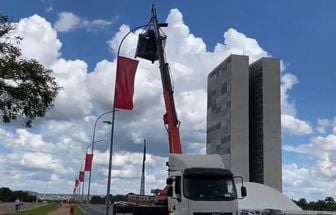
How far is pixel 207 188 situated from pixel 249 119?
380ft

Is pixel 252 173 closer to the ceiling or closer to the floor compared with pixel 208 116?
closer to the floor

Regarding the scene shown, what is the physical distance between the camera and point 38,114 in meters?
14.8

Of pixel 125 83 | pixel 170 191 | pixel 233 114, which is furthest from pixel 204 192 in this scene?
pixel 233 114

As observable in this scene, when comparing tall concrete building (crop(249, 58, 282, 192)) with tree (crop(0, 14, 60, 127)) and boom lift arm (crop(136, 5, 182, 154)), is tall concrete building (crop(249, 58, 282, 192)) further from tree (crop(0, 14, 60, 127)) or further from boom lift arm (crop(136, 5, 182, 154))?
tree (crop(0, 14, 60, 127))

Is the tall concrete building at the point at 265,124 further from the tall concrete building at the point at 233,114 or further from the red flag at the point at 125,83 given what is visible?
the red flag at the point at 125,83

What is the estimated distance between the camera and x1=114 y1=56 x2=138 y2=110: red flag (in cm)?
2720

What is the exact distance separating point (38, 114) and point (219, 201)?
8561 mm

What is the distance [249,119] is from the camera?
135m

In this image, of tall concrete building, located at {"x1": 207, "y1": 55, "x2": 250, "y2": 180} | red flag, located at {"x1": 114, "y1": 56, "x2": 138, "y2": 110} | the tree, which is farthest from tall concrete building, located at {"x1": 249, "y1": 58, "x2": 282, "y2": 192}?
the tree

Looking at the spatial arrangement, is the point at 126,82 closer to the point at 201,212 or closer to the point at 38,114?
the point at 201,212

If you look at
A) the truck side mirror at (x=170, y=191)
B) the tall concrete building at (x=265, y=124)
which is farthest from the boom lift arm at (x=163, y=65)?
the tall concrete building at (x=265, y=124)

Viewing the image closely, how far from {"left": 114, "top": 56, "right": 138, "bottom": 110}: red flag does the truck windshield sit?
7.42 m

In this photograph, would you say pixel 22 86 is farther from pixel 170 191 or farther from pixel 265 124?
pixel 265 124

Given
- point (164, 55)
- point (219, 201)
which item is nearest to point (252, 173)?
point (164, 55)
